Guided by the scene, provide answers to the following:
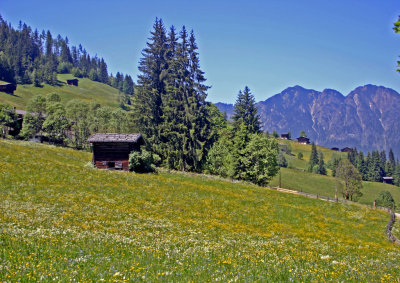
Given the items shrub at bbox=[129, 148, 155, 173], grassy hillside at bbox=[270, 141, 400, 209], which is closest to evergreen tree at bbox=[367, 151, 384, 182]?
grassy hillside at bbox=[270, 141, 400, 209]

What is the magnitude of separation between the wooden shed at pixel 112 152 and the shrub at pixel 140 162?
127 centimetres

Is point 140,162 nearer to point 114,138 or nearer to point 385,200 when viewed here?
point 114,138

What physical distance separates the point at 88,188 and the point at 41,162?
11448mm

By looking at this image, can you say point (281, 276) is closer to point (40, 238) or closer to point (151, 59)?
point (40, 238)

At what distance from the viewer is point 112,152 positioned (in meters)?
44.8

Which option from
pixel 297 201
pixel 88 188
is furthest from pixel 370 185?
pixel 88 188

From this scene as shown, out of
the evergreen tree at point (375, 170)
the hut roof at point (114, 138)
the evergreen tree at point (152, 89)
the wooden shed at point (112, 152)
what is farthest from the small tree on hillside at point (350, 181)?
the evergreen tree at point (375, 170)

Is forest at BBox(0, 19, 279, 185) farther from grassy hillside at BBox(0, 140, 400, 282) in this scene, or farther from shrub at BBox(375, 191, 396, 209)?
shrub at BBox(375, 191, 396, 209)

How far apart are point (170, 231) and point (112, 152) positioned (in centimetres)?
2812

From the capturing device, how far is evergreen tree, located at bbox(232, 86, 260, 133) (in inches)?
2581

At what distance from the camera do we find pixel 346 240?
979 inches

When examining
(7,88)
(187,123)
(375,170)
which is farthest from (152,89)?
(375,170)

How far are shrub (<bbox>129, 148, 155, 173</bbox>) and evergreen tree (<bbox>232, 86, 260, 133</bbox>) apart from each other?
27.2 meters

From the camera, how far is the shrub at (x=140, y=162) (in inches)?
1704
